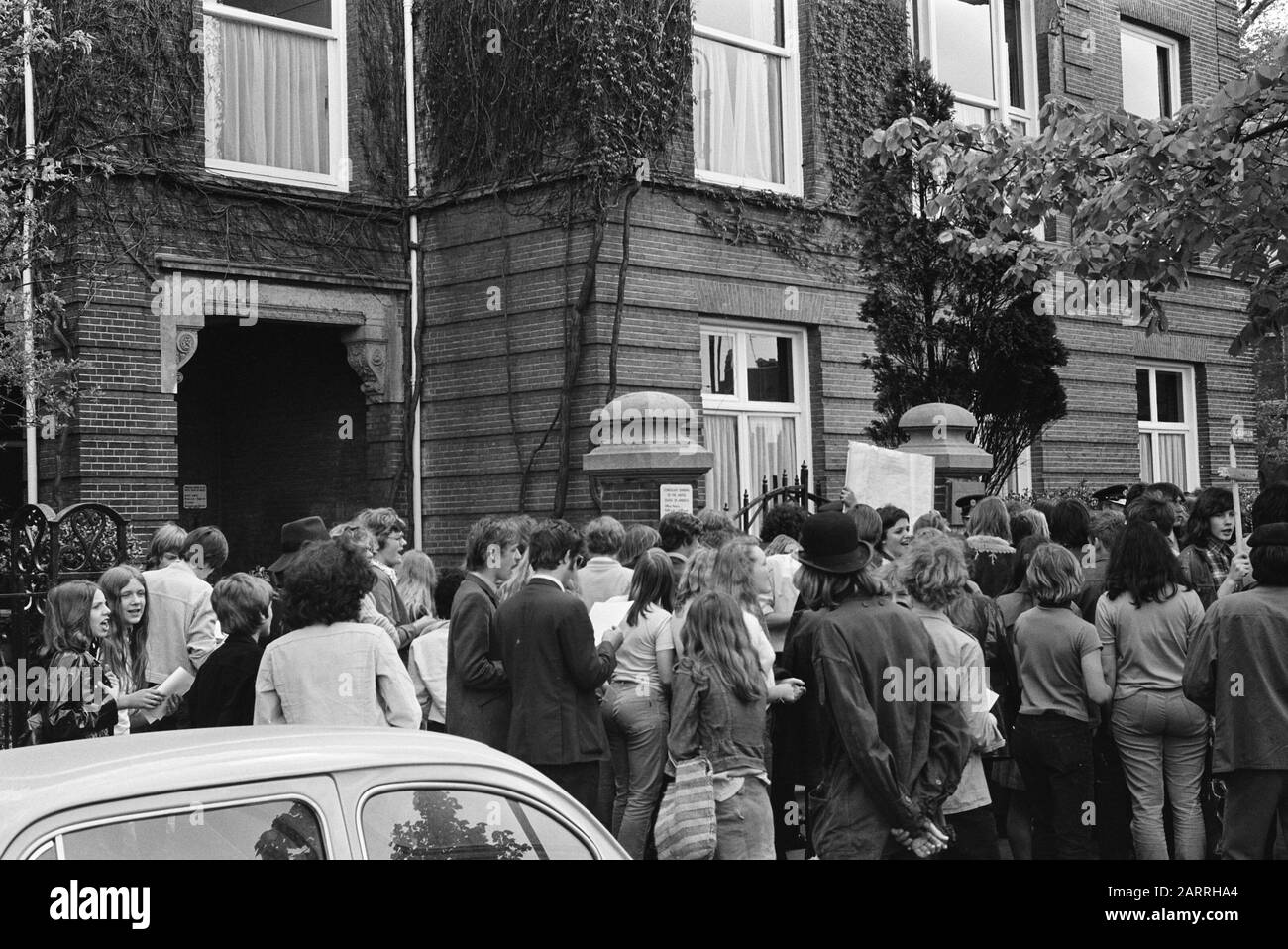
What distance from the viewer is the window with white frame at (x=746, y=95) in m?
16.1

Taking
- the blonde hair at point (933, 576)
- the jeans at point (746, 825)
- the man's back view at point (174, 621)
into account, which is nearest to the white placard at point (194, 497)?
the man's back view at point (174, 621)

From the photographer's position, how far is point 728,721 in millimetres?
6320

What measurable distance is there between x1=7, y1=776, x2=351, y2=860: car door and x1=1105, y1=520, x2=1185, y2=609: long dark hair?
4.87 m

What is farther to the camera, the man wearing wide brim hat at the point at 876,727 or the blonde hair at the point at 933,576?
the blonde hair at the point at 933,576

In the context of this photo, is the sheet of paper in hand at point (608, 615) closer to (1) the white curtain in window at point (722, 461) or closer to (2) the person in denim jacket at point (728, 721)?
(2) the person in denim jacket at point (728, 721)

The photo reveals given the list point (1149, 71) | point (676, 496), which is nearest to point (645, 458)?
point (676, 496)

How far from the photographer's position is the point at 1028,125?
2039 centimetres

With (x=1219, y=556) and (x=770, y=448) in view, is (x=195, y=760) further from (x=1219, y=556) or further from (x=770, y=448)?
(x=770, y=448)

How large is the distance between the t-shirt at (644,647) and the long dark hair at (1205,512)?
3705mm

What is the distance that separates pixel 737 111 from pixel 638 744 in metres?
10.8

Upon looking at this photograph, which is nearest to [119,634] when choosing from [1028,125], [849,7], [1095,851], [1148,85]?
[1095,851]

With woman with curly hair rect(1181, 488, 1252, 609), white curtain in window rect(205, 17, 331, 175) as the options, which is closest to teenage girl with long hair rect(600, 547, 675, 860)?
woman with curly hair rect(1181, 488, 1252, 609)

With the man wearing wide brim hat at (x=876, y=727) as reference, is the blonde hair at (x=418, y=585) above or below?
above

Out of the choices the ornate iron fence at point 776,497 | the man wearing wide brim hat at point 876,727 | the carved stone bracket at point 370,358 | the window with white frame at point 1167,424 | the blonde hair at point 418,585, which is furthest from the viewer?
the window with white frame at point 1167,424
